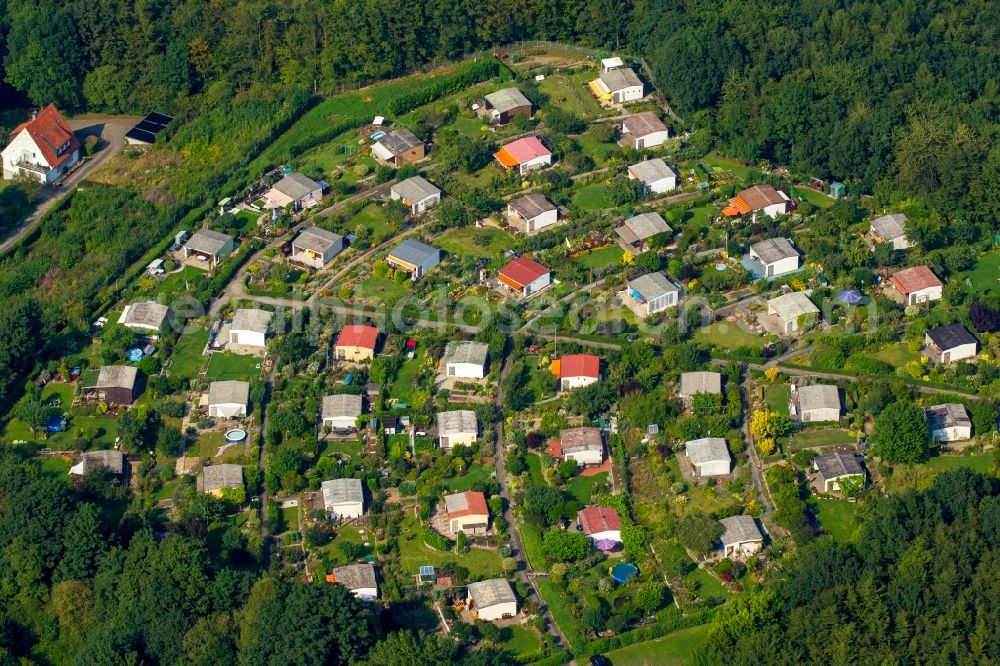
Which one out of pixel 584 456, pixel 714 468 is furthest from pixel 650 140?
pixel 714 468

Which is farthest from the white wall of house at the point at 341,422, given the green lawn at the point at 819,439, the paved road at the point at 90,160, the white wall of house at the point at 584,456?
the paved road at the point at 90,160

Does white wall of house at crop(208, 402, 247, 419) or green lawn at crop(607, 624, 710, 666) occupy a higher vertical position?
green lawn at crop(607, 624, 710, 666)

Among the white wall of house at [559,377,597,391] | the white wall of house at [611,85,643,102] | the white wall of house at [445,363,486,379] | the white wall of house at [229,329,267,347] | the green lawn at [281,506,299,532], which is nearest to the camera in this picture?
the green lawn at [281,506,299,532]

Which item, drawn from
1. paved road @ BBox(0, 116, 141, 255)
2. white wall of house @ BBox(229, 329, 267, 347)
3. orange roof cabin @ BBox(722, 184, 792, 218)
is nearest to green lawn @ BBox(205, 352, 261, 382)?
white wall of house @ BBox(229, 329, 267, 347)

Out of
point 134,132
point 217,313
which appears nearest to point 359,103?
point 134,132

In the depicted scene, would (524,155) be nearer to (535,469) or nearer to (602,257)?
(602,257)

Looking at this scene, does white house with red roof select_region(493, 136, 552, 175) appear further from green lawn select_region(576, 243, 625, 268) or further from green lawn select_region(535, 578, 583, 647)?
green lawn select_region(535, 578, 583, 647)

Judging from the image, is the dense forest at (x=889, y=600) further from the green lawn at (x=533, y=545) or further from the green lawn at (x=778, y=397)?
the green lawn at (x=778, y=397)
